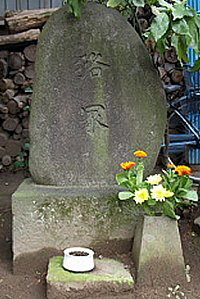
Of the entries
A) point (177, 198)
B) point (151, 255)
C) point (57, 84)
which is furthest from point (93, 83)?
point (151, 255)

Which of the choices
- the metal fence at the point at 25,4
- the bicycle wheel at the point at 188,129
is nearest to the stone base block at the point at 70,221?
the bicycle wheel at the point at 188,129

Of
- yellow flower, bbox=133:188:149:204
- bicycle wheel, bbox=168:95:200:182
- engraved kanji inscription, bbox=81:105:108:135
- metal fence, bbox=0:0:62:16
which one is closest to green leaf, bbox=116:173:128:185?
yellow flower, bbox=133:188:149:204

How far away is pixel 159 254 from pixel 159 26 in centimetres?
121

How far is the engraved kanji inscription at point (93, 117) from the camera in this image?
109 inches

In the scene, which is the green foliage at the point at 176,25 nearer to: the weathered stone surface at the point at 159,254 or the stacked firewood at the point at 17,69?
the weathered stone surface at the point at 159,254

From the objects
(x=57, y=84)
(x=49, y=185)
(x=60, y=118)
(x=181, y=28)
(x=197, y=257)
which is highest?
(x=181, y=28)

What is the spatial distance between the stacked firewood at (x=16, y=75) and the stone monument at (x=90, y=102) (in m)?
2.81

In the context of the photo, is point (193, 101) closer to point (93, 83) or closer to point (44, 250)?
point (93, 83)

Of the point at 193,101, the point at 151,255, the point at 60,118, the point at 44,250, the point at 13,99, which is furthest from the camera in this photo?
the point at 13,99

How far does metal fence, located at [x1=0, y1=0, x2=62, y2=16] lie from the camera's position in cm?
618

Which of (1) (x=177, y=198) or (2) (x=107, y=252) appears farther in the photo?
(2) (x=107, y=252)

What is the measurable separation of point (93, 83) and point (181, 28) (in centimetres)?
63

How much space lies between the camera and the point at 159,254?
2338 mm

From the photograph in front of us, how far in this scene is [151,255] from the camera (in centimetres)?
234
